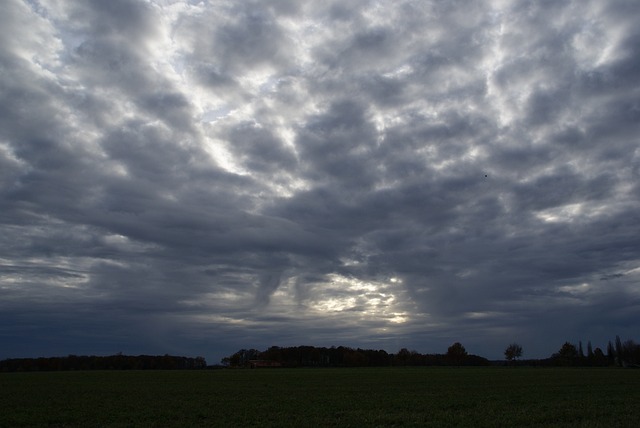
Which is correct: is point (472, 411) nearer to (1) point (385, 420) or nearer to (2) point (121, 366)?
(1) point (385, 420)

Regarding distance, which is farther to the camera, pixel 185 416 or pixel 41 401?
pixel 41 401

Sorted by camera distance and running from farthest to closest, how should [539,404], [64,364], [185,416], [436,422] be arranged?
[64,364] → [539,404] → [185,416] → [436,422]

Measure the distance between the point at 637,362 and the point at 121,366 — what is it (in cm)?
17330

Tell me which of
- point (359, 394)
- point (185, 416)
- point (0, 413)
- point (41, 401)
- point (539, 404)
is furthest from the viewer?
point (359, 394)

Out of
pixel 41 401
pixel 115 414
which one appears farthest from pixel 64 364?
pixel 115 414

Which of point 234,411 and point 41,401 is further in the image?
point 41,401

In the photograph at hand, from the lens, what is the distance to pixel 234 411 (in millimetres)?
28859

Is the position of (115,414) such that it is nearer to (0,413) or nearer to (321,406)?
(0,413)

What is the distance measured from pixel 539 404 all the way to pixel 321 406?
511 inches

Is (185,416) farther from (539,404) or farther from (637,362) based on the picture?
(637,362)

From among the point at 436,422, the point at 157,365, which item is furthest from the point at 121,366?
the point at 436,422

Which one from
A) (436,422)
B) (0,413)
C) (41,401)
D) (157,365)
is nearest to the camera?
(436,422)

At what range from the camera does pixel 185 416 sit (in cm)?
2662

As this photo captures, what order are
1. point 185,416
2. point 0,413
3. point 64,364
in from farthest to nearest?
point 64,364, point 0,413, point 185,416
